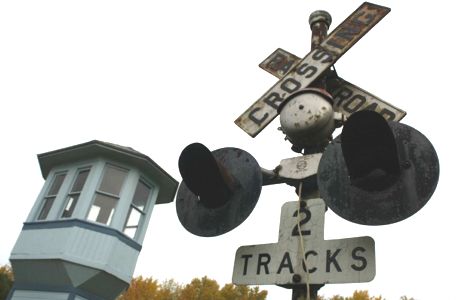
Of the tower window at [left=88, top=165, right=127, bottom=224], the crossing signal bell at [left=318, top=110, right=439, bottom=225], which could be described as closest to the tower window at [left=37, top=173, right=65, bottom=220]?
the tower window at [left=88, top=165, right=127, bottom=224]

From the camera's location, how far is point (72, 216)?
33.3 feet

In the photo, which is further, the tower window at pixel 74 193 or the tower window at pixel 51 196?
the tower window at pixel 51 196

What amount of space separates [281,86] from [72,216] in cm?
882

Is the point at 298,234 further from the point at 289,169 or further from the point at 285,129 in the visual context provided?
the point at 285,129

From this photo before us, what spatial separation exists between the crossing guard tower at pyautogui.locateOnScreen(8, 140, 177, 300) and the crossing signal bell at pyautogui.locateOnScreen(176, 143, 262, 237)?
8.00m

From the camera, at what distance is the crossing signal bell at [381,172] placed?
1.83 m

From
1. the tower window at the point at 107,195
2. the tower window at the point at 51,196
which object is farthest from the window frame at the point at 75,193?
the tower window at the point at 51,196

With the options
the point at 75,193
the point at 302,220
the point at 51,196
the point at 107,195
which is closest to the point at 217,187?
the point at 302,220

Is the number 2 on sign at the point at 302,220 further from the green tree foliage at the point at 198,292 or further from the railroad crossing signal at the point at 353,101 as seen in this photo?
the green tree foliage at the point at 198,292

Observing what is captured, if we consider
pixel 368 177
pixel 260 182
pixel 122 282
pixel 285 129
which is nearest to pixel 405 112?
pixel 285 129

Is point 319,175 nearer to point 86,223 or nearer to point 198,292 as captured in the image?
point 86,223

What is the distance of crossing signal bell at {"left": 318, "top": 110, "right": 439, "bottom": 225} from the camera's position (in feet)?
6.02

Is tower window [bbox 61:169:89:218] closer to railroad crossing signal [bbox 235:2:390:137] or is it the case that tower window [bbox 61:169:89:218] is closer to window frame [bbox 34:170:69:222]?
window frame [bbox 34:170:69:222]

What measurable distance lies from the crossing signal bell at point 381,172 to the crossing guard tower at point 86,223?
29.1 feet
